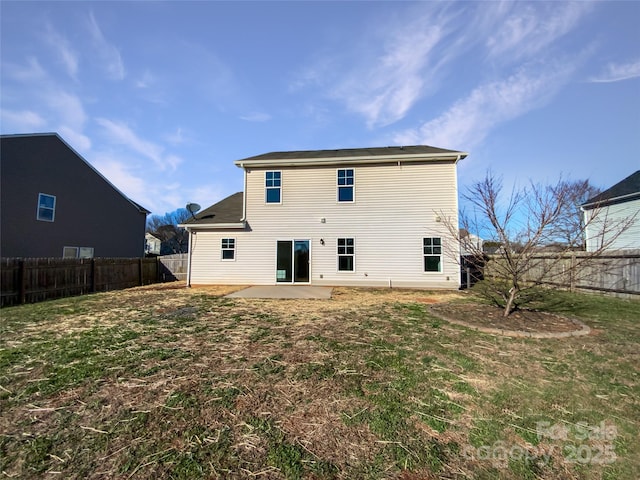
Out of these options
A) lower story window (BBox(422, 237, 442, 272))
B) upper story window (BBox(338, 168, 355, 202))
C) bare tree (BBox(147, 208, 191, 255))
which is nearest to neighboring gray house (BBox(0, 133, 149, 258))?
upper story window (BBox(338, 168, 355, 202))

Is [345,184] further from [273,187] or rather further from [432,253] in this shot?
[432,253]

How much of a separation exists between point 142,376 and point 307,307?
476 cm

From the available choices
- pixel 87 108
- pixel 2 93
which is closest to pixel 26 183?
pixel 2 93

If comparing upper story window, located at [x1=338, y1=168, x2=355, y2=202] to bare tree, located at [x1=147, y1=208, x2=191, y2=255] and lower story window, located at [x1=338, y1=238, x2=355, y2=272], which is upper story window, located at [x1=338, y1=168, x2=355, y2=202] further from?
bare tree, located at [x1=147, y1=208, x2=191, y2=255]

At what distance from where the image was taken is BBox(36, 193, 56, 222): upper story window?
546 inches

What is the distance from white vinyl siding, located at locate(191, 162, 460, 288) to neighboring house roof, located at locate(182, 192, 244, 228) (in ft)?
1.68

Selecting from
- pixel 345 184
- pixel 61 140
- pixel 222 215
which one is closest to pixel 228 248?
pixel 222 215

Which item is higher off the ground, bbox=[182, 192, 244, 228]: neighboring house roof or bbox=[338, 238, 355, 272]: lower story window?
bbox=[182, 192, 244, 228]: neighboring house roof

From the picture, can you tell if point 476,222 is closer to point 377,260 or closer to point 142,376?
point 377,260

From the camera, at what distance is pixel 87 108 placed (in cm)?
1055

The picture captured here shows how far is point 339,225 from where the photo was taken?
42.7ft

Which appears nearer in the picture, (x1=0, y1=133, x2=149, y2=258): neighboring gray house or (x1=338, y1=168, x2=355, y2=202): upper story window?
(x1=0, y1=133, x2=149, y2=258): neighboring gray house

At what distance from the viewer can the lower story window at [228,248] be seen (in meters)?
13.6

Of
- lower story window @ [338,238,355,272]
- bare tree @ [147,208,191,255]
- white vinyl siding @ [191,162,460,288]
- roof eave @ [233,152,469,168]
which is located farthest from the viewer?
bare tree @ [147,208,191,255]
